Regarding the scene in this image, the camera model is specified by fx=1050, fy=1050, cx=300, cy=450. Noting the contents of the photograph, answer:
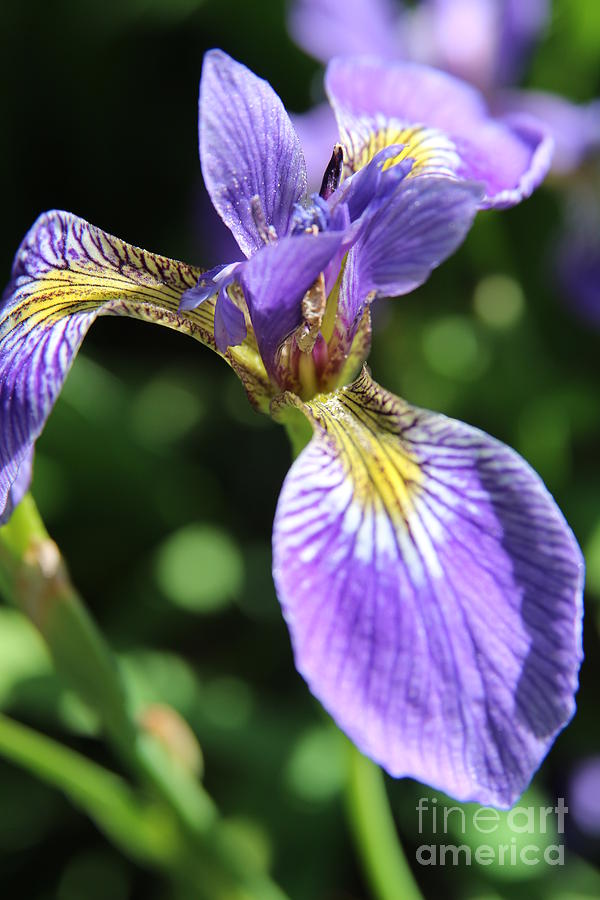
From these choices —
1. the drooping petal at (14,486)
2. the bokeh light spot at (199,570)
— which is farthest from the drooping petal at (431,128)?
the bokeh light spot at (199,570)

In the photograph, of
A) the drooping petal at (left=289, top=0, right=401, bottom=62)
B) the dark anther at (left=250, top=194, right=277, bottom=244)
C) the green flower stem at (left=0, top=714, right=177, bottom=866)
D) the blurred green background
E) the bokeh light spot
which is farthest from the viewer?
the drooping petal at (left=289, top=0, right=401, bottom=62)

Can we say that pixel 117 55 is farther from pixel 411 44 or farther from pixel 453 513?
pixel 453 513

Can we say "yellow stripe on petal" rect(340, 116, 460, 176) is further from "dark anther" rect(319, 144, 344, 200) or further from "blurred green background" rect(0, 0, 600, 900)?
"blurred green background" rect(0, 0, 600, 900)

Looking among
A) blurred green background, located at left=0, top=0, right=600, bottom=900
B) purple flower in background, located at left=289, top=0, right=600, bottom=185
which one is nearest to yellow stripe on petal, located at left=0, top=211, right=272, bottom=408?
blurred green background, located at left=0, top=0, right=600, bottom=900

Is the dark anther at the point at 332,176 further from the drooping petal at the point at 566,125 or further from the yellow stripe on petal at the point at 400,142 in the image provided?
the drooping petal at the point at 566,125

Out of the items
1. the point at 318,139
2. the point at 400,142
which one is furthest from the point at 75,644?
the point at 318,139

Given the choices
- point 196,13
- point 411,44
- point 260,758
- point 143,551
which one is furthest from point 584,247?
point 260,758
